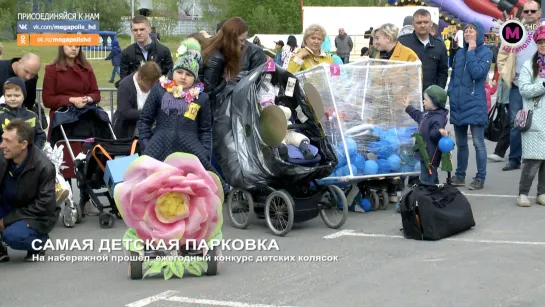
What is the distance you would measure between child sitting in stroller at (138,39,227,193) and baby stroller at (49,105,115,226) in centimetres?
171

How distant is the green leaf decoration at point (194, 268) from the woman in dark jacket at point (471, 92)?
5.27 metres

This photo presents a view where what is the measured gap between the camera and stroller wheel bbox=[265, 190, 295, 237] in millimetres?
9156

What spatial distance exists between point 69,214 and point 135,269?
2.63 m

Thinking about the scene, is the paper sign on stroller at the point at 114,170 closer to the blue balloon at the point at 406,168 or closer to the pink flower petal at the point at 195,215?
the pink flower petal at the point at 195,215

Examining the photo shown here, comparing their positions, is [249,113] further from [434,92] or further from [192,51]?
[434,92]

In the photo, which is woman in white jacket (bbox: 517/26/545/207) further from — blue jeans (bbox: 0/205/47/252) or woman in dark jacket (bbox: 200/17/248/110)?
blue jeans (bbox: 0/205/47/252)

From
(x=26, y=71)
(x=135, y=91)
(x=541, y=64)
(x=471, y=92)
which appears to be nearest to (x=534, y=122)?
(x=541, y=64)

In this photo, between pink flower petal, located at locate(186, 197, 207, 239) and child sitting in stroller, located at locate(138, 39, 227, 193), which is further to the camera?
child sitting in stroller, located at locate(138, 39, 227, 193)

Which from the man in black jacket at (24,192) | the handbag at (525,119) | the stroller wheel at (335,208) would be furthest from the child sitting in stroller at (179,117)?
the handbag at (525,119)

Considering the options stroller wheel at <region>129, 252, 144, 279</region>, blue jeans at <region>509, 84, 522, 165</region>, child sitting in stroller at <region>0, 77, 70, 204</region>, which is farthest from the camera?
blue jeans at <region>509, 84, 522, 165</region>

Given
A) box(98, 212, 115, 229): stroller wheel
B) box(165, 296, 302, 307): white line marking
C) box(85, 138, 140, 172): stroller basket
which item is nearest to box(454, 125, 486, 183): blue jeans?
box(85, 138, 140, 172): stroller basket

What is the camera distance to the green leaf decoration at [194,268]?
24.5 ft

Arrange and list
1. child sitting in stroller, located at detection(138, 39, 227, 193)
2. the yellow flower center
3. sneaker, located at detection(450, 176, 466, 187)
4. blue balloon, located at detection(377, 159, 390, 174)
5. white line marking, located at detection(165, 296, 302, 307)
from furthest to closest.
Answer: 1. sneaker, located at detection(450, 176, 466, 187)
2. blue balloon, located at detection(377, 159, 390, 174)
3. child sitting in stroller, located at detection(138, 39, 227, 193)
4. the yellow flower center
5. white line marking, located at detection(165, 296, 302, 307)

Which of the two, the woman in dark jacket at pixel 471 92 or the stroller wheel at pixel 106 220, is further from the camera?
the woman in dark jacket at pixel 471 92
